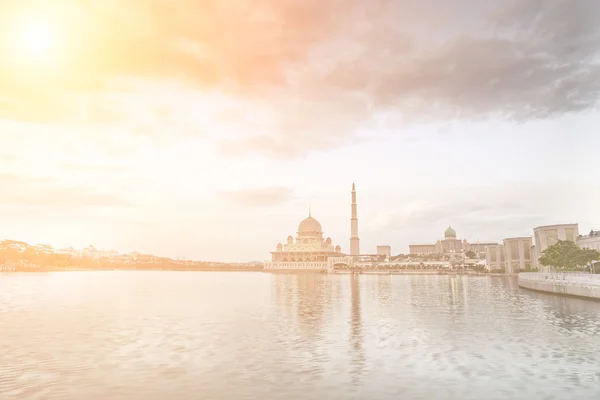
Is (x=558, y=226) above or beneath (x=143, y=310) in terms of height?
above

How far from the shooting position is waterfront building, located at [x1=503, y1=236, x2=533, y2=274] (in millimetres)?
113094

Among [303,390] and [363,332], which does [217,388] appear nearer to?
[303,390]

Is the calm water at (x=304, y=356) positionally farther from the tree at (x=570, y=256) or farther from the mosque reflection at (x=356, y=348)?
the tree at (x=570, y=256)

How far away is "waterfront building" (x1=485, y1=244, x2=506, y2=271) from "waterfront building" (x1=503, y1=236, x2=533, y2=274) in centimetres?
1370

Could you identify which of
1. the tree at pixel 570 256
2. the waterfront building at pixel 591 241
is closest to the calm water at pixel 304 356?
the tree at pixel 570 256

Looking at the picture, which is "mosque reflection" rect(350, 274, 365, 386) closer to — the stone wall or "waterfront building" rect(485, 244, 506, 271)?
the stone wall

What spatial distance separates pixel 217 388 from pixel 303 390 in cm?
266

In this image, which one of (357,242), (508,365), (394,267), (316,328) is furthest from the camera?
(357,242)

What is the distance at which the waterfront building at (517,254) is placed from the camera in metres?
113

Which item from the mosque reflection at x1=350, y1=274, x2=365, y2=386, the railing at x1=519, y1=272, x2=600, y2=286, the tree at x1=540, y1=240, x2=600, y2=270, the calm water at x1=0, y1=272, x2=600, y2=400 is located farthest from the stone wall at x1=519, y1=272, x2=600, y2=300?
the mosque reflection at x1=350, y1=274, x2=365, y2=386

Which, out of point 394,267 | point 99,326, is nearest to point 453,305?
A: point 99,326

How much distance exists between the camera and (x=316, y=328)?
85.4ft

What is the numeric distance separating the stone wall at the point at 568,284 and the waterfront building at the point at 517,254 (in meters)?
52.6

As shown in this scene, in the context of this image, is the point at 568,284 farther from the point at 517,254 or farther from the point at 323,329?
the point at 517,254
